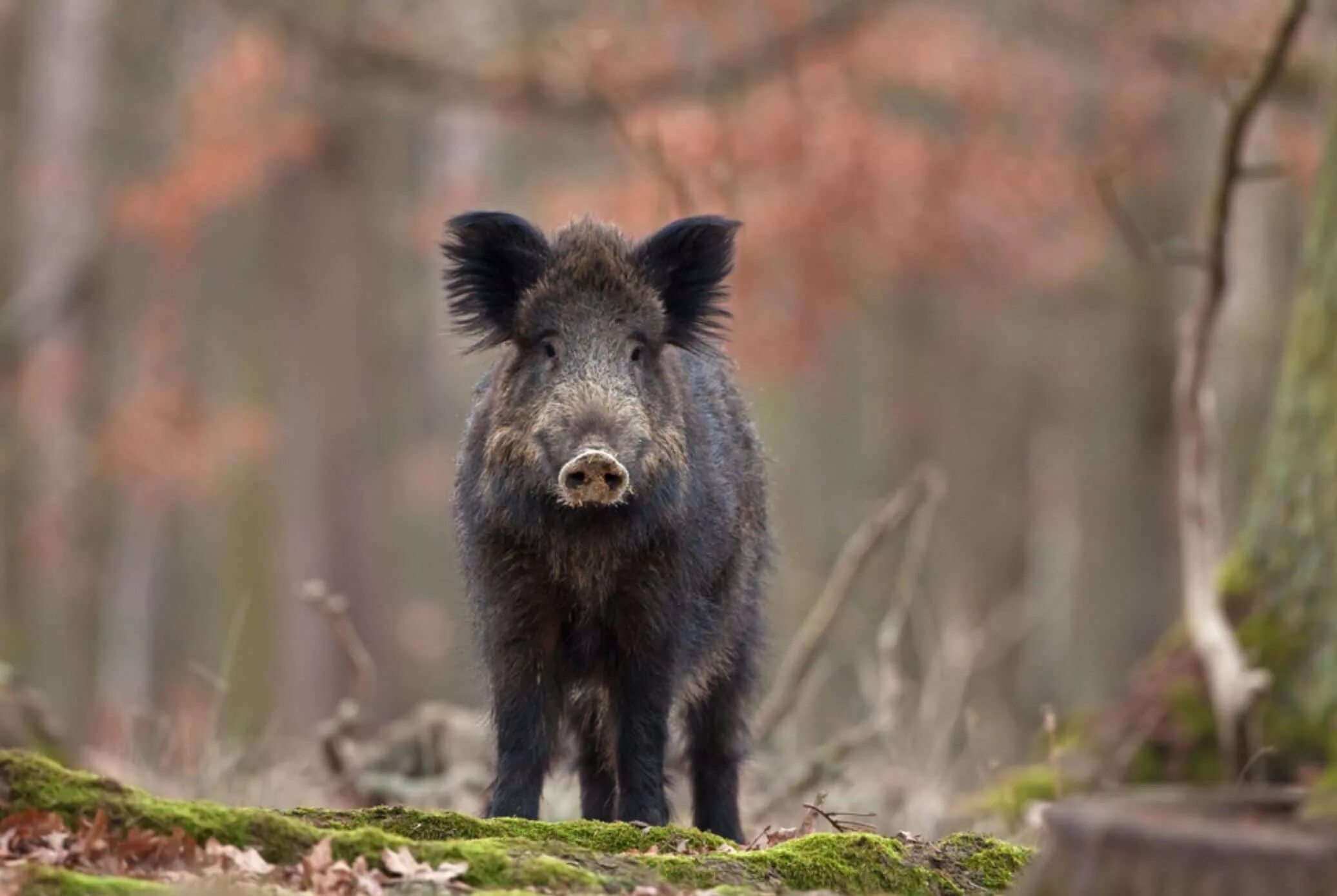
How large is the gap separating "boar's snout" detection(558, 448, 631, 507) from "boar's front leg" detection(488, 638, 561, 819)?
90cm

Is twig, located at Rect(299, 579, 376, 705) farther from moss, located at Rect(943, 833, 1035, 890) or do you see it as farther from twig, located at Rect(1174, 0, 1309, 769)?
twig, located at Rect(1174, 0, 1309, 769)

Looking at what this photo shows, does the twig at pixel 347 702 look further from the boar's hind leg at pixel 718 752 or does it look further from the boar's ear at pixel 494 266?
the boar's ear at pixel 494 266

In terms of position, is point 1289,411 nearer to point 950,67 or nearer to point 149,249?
point 950,67

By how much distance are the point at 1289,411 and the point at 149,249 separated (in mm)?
20010

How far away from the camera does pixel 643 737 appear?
23.9 feet

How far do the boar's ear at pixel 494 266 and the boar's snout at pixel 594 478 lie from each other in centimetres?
106

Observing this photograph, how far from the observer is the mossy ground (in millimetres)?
4996

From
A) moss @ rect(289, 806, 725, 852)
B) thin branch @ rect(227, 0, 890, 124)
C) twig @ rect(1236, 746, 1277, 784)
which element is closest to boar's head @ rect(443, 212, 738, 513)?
moss @ rect(289, 806, 725, 852)

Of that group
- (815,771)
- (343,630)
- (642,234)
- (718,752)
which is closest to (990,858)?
(718,752)

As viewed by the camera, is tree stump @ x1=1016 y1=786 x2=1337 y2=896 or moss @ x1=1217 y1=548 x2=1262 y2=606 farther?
moss @ x1=1217 y1=548 x2=1262 y2=606

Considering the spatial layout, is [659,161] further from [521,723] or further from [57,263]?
[57,263]

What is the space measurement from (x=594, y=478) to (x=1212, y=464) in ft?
16.7

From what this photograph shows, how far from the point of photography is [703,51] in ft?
61.0

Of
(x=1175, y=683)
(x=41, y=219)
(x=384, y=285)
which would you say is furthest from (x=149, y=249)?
(x=1175, y=683)
